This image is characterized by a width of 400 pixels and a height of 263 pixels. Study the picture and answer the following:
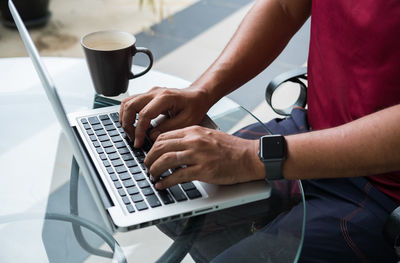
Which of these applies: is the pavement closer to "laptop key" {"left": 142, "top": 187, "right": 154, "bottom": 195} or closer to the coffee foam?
the coffee foam

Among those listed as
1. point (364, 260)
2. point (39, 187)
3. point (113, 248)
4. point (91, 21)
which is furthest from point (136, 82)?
point (91, 21)

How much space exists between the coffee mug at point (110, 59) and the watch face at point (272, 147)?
38 centimetres

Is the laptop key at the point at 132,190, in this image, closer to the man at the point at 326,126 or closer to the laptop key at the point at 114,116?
the man at the point at 326,126

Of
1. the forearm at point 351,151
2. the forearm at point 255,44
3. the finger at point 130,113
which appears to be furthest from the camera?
the forearm at point 255,44

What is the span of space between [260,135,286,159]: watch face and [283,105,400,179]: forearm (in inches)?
0.9

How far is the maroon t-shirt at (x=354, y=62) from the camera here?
0.97 meters

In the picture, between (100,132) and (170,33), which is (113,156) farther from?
(170,33)

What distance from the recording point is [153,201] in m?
0.82

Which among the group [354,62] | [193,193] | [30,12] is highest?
[354,62]

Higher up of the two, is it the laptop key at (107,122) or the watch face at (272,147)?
the watch face at (272,147)

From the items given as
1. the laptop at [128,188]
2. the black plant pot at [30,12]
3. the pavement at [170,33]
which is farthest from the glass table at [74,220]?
the black plant pot at [30,12]

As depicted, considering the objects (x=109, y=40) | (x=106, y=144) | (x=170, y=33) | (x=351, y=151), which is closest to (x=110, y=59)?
(x=109, y=40)

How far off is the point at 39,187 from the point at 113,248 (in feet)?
0.74

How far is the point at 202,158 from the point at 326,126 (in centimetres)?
41
